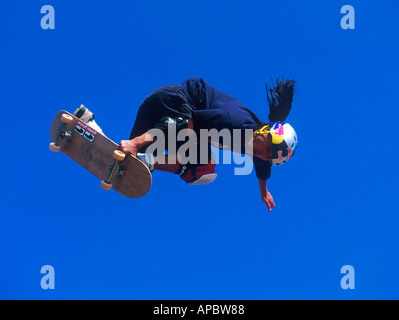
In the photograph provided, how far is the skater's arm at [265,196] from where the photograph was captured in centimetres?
687

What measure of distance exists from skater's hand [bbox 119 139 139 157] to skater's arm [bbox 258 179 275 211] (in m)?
2.01

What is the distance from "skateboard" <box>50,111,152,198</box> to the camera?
575 centimetres

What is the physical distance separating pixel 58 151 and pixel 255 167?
2673 mm

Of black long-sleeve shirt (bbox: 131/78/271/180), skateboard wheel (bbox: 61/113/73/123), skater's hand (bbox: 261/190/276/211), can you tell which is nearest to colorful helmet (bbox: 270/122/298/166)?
black long-sleeve shirt (bbox: 131/78/271/180)

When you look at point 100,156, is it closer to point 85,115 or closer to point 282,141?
point 85,115

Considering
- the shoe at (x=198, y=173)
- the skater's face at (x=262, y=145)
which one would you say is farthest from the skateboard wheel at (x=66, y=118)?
the skater's face at (x=262, y=145)

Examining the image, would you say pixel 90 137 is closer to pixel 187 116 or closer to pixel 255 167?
pixel 187 116

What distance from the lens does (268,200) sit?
693 cm

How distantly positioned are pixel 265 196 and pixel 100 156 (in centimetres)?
241

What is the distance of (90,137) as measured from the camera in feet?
20.0

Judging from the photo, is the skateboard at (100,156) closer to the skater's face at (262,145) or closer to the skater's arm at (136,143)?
the skater's arm at (136,143)

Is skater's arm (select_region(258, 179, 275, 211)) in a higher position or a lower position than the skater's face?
lower

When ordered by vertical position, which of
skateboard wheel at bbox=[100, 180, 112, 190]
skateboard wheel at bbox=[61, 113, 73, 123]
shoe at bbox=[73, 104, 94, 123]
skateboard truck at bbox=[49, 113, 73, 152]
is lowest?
skateboard wheel at bbox=[100, 180, 112, 190]

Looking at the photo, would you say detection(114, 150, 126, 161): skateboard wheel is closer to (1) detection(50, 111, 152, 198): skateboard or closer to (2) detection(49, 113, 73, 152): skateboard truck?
(1) detection(50, 111, 152, 198): skateboard
